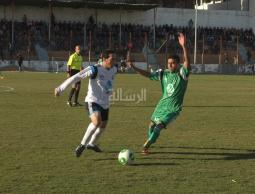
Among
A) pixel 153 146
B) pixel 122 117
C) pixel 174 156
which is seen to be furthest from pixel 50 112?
pixel 174 156

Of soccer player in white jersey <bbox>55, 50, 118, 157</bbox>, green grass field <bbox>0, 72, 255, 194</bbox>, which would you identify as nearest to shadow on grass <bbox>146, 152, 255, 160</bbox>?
green grass field <bbox>0, 72, 255, 194</bbox>

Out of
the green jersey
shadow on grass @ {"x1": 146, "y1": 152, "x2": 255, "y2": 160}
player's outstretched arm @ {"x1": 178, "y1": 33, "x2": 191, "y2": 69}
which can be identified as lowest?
shadow on grass @ {"x1": 146, "y1": 152, "x2": 255, "y2": 160}

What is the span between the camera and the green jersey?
982cm

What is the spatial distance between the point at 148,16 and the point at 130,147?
5807cm

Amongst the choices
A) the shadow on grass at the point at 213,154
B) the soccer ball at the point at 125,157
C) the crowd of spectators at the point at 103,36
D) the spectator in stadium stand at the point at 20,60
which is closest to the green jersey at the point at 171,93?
the shadow on grass at the point at 213,154

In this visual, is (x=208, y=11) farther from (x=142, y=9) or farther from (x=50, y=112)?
(x=50, y=112)

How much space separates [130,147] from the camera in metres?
10.5

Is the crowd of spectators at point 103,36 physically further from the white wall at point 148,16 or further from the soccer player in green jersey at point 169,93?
the soccer player in green jersey at point 169,93

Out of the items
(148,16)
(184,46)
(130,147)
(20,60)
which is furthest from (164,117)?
(148,16)

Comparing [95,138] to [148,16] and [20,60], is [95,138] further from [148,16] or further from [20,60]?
[148,16]

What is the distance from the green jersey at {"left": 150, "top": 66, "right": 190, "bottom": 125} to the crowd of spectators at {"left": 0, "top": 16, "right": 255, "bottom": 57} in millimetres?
43701

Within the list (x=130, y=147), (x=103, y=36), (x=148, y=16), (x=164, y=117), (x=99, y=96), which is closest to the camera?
(x=99, y=96)

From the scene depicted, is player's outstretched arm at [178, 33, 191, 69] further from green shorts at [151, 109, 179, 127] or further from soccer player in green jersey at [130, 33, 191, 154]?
green shorts at [151, 109, 179, 127]

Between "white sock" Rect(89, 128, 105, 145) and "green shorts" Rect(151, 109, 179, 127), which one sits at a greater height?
"green shorts" Rect(151, 109, 179, 127)
